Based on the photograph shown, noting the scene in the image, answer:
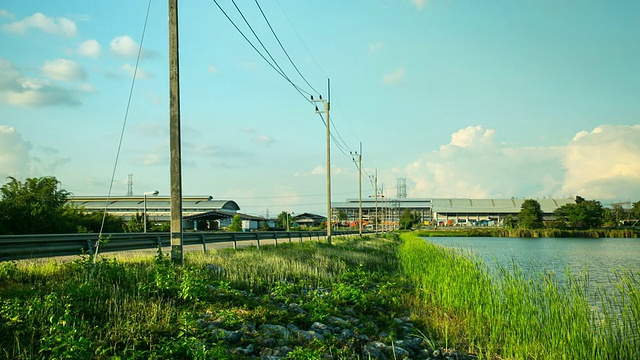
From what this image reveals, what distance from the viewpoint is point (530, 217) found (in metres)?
114

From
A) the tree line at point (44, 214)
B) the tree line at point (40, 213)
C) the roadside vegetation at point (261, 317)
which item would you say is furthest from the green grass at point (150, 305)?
the tree line at point (40, 213)

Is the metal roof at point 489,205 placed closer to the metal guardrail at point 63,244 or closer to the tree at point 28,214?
the tree at point 28,214

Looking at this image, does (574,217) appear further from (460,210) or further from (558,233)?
(460,210)

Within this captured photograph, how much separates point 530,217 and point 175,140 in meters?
113

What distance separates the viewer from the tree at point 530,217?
11256 centimetres

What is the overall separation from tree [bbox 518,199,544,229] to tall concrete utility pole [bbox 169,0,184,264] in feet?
364

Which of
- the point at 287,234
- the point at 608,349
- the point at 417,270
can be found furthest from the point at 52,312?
the point at 287,234

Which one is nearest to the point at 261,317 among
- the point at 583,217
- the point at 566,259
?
the point at 566,259

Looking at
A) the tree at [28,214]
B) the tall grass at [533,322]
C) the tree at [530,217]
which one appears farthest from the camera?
the tree at [530,217]

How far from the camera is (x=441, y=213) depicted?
163 m

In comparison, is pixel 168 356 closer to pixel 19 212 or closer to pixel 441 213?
pixel 19 212

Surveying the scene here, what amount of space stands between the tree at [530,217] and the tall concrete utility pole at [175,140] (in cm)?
11094

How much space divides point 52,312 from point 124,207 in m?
118

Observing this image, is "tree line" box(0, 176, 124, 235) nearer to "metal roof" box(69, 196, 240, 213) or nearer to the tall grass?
the tall grass
